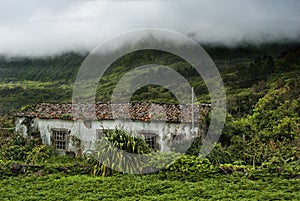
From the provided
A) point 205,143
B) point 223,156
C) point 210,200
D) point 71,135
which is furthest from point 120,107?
point 210,200

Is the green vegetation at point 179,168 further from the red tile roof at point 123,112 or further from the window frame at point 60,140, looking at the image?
the red tile roof at point 123,112

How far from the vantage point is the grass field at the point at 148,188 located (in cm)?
1051

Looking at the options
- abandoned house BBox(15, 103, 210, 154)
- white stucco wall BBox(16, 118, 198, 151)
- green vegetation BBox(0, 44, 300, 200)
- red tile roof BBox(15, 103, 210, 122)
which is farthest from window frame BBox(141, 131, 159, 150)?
green vegetation BBox(0, 44, 300, 200)

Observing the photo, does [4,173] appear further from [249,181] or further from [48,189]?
[249,181]

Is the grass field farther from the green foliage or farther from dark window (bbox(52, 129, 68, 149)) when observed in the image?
dark window (bbox(52, 129, 68, 149))

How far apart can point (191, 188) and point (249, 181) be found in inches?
67.5

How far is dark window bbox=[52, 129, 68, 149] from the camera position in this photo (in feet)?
65.1

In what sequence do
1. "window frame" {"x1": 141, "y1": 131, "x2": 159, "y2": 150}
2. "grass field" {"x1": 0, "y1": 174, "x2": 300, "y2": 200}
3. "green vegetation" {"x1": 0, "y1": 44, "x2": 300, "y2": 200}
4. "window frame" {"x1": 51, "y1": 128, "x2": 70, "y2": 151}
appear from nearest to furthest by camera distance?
1. "grass field" {"x1": 0, "y1": 174, "x2": 300, "y2": 200}
2. "green vegetation" {"x1": 0, "y1": 44, "x2": 300, "y2": 200}
3. "window frame" {"x1": 141, "y1": 131, "x2": 159, "y2": 150}
4. "window frame" {"x1": 51, "y1": 128, "x2": 70, "y2": 151}

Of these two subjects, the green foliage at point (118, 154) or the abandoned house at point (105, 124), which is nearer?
the green foliage at point (118, 154)

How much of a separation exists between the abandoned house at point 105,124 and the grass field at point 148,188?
5619 mm

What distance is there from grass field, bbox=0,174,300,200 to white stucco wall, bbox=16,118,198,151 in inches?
218

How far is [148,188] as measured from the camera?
11.4 meters

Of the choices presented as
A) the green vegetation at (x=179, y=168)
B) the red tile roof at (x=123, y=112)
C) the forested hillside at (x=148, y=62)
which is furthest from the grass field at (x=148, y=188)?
the forested hillside at (x=148, y=62)

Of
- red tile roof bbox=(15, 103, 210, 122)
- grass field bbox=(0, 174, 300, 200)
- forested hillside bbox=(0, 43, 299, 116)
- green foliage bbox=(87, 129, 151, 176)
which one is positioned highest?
forested hillside bbox=(0, 43, 299, 116)
